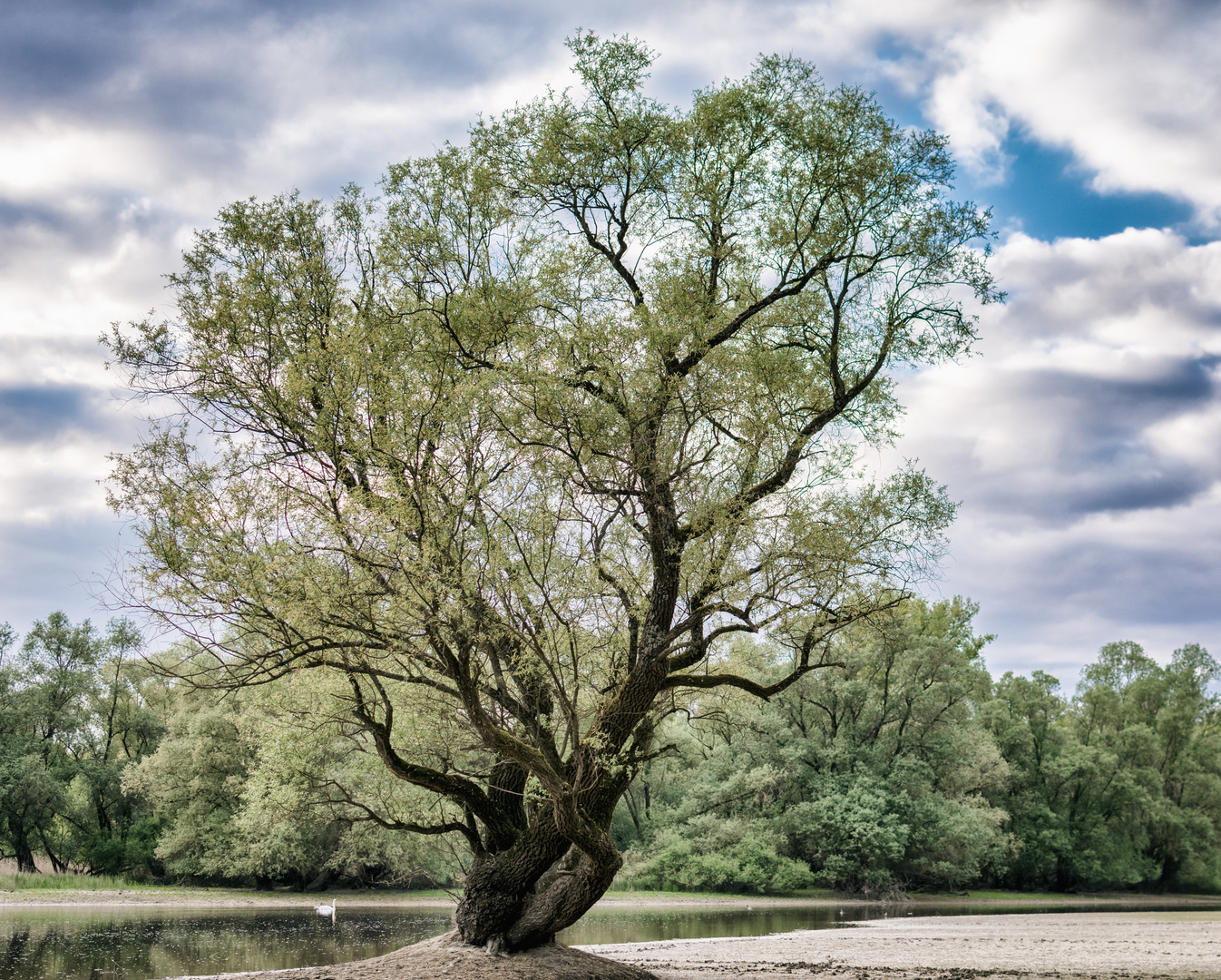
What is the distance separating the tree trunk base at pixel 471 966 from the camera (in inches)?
552

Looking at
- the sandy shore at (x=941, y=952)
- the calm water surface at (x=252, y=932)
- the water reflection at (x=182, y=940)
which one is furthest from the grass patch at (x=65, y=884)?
the water reflection at (x=182, y=940)

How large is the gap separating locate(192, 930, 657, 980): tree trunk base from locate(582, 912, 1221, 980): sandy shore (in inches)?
54.7

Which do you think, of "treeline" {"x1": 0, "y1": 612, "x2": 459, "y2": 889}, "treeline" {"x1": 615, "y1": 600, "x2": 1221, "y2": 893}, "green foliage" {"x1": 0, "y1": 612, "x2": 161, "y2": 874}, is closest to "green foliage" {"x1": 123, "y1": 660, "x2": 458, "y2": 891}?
"treeline" {"x1": 0, "y1": 612, "x2": 459, "y2": 889}

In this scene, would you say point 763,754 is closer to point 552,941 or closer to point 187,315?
point 552,941

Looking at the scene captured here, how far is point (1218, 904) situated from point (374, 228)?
5894 centimetres

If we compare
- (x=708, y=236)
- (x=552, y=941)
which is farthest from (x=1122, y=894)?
(x=708, y=236)

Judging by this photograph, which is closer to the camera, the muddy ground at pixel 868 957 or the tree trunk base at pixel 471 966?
the tree trunk base at pixel 471 966

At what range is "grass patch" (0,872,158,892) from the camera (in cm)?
4094

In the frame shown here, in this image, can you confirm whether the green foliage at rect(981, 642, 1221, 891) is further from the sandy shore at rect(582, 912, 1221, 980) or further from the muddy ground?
the muddy ground

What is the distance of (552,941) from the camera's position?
53.5 ft

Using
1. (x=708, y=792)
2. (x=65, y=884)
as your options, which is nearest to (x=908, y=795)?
(x=708, y=792)

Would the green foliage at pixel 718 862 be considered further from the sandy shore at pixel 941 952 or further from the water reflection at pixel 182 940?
the water reflection at pixel 182 940

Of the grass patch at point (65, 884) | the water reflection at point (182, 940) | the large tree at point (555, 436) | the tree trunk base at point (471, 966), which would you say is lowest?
the grass patch at point (65, 884)

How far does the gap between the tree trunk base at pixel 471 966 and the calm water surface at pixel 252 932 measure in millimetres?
5929
